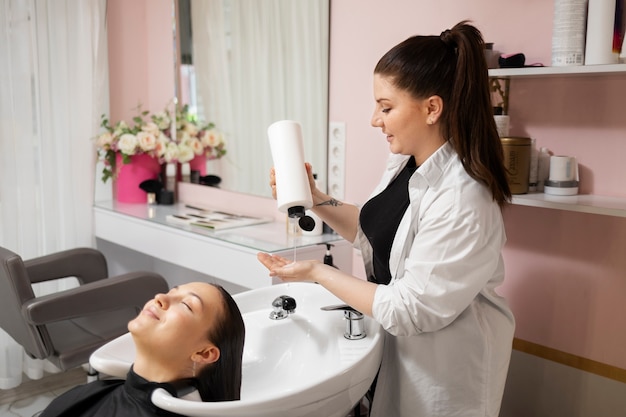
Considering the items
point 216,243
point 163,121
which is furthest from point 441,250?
point 163,121

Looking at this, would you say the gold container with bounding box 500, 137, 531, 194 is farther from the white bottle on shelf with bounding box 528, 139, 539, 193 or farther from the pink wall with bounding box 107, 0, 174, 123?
the pink wall with bounding box 107, 0, 174, 123

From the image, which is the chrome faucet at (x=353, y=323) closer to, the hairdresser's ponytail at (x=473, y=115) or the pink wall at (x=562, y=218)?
the hairdresser's ponytail at (x=473, y=115)

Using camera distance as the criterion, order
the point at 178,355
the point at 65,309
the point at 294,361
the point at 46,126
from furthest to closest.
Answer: the point at 46,126 → the point at 65,309 → the point at 294,361 → the point at 178,355

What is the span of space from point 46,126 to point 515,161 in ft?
6.71

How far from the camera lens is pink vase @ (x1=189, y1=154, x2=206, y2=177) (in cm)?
292

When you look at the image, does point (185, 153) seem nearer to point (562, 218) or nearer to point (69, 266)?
point (69, 266)

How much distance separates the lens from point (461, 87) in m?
1.29

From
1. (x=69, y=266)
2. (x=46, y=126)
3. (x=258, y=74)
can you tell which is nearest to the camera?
(x=69, y=266)

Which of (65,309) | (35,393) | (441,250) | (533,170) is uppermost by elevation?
(533,170)

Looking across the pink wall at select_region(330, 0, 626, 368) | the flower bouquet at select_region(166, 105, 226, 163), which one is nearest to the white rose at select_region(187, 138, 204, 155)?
the flower bouquet at select_region(166, 105, 226, 163)

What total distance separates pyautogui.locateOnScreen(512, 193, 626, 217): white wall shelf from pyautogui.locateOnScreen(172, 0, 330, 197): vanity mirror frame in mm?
912

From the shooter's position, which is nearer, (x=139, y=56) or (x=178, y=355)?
(x=178, y=355)

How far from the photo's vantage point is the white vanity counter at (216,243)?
211 cm

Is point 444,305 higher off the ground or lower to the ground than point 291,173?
lower
